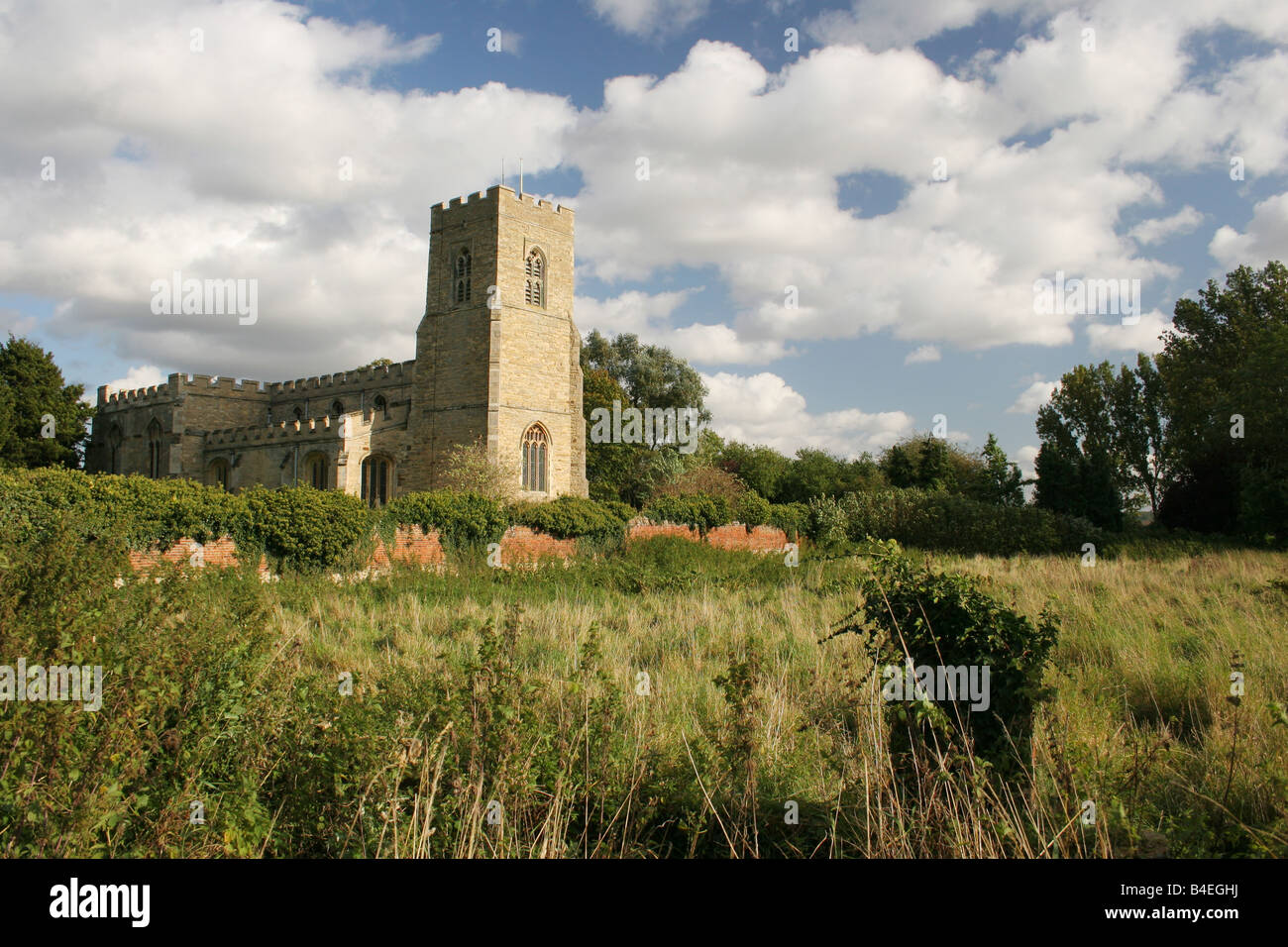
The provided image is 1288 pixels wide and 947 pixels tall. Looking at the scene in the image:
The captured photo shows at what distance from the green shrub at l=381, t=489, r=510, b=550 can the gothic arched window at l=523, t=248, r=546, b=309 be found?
1605 centimetres

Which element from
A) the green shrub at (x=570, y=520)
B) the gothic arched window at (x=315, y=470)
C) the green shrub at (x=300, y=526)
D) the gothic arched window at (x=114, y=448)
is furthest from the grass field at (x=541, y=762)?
the gothic arched window at (x=114, y=448)

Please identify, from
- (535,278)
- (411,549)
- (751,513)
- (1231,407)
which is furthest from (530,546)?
(1231,407)

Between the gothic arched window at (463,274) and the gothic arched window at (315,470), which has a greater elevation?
the gothic arched window at (463,274)

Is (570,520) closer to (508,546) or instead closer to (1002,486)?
(508,546)

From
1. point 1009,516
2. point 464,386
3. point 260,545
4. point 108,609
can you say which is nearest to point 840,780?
point 108,609

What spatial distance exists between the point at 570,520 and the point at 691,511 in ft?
14.2

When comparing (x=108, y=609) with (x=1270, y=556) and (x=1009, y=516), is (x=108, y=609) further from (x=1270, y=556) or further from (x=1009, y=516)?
(x=1009, y=516)

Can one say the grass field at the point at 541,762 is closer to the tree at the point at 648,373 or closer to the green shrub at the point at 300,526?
the green shrub at the point at 300,526

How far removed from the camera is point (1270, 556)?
16.7 meters

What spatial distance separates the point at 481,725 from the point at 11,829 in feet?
6.54

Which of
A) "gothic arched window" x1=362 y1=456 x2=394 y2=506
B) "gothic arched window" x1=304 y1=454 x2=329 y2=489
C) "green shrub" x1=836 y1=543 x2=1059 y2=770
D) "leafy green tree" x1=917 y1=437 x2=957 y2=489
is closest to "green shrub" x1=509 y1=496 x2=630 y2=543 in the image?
"green shrub" x1=836 y1=543 x2=1059 y2=770

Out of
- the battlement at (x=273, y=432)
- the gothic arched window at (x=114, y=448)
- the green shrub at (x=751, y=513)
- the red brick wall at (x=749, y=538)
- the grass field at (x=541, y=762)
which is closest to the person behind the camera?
the grass field at (x=541, y=762)

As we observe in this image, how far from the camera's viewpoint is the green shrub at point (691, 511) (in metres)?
21.4

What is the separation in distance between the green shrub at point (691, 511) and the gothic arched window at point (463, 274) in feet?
50.7
